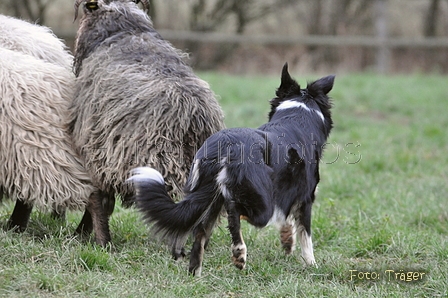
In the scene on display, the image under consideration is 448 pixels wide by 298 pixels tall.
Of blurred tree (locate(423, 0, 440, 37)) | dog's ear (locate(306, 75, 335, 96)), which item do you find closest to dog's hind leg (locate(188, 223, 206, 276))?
dog's ear (locate(306, 75, 335, 96))

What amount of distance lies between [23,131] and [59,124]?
27 centimetres

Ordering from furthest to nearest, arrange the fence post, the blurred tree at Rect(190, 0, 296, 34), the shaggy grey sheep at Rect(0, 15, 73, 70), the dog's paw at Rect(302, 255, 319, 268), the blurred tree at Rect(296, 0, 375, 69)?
the blurred tree at Rect(296, 0, 375, 69) < the blurred tree at Rect(190, 0, 296, 34) < the fence post < the shaggy grey sheep at Rect(0, 15, 73, 70) < the dog's paw at Rect(302, 255, 319, 268)

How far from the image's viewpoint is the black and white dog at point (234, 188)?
3931 millimetres

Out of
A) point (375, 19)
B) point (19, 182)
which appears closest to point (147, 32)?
point (19, 182)

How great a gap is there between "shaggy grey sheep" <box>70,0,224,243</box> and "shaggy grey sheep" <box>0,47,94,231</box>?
0.11 m

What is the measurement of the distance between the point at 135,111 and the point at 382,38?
1273 cm

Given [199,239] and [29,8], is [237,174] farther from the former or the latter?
[29,8]

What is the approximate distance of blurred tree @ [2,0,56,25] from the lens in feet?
50.6

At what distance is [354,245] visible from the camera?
5070 mm

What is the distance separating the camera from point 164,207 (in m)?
3.92

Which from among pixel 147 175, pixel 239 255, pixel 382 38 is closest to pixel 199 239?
pixel 239 255

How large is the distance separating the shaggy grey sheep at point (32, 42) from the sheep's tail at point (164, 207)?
1.68 m

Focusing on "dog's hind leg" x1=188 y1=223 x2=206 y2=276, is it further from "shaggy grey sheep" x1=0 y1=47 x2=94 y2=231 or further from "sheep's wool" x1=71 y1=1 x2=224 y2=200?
"shaggy grey sheep" x1=0 y1=47 x2=94 y2=231

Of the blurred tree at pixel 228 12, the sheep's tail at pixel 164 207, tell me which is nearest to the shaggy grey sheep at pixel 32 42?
the sheep's tail at pixel 164 207
